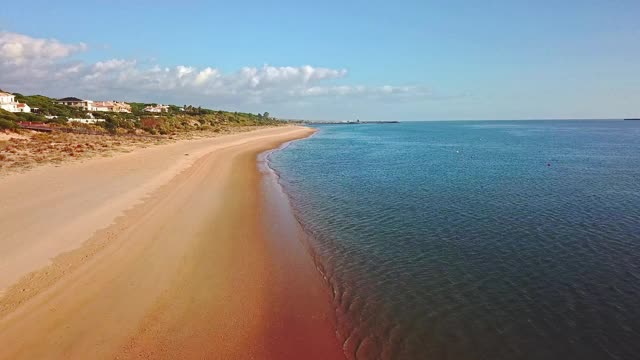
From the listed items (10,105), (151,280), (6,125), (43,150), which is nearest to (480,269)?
(151,280)

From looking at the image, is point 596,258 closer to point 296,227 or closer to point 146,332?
point 296,227

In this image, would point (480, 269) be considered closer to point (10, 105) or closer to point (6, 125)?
point (6, 125)

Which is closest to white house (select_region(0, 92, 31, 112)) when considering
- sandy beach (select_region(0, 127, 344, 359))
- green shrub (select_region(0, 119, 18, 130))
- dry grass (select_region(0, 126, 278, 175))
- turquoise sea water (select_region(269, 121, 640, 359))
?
green shrub (select_region(0, 119, 18, 130))

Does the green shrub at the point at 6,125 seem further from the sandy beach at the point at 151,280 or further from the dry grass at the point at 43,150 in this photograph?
the sandy beach at the point at 151,280

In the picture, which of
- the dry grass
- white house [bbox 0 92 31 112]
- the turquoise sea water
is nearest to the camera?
the turquoise sea water

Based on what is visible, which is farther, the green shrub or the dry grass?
the green shrub

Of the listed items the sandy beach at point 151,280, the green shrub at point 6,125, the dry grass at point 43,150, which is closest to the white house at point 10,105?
the green shrub at point 6,125

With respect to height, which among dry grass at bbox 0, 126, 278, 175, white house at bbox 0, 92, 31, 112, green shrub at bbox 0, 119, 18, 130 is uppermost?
white house at bbox 0, 92, 31, 112

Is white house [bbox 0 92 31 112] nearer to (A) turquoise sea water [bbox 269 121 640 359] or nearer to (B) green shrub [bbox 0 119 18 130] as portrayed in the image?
(B) green shrub [bbox 0 119 18 130]

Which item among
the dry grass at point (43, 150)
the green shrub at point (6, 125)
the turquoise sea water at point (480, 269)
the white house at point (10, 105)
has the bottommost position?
the turquoise sea water at point (480, 269)
